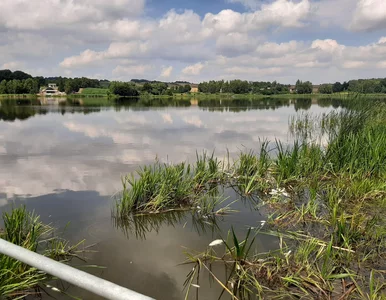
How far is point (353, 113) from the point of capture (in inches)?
427

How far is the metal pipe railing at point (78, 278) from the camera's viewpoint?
1.38m

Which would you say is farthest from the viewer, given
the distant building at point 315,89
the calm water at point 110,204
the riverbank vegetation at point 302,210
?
the distant building at point 315,89

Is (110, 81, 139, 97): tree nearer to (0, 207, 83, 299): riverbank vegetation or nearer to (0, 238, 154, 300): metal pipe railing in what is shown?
(0, 207, 83, 299): riverbank vegetation

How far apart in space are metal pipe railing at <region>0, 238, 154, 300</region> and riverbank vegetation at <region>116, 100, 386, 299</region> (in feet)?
9.73

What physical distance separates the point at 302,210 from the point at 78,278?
18.5ft

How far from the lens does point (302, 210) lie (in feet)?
20.9

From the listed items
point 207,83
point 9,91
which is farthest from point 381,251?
point 207,83

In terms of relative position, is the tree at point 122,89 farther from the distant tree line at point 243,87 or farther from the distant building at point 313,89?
the distant building at point 313,89

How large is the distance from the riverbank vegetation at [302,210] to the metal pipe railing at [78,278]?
9.73 ft

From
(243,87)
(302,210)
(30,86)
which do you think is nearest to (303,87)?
(243,87)

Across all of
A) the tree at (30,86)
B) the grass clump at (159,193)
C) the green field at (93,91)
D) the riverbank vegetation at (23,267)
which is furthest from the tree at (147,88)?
the riverbank vegetation at (23,267)

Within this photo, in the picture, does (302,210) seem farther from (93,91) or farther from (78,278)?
(93,91)

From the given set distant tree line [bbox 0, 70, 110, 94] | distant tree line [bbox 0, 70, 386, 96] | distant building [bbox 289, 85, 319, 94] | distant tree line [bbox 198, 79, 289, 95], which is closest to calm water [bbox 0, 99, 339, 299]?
distant tree line [bbox 0, 70, 386, 96]

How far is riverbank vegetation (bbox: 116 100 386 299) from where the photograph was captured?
4227 mm
